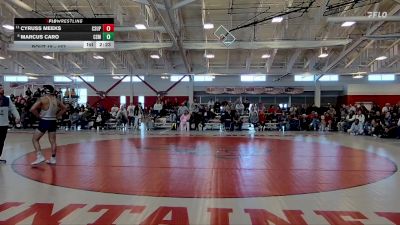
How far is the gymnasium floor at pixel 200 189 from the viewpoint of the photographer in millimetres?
3507

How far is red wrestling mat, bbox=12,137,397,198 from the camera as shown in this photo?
4.77m

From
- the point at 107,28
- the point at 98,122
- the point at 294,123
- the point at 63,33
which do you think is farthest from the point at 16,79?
the point at 294,123

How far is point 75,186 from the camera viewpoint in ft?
15.8

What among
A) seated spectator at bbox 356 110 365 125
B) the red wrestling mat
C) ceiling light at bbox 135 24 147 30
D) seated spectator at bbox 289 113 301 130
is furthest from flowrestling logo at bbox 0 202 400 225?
seated spectator at bbox 289 113 301 130

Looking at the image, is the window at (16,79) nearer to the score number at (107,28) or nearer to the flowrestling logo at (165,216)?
the score number at (107,28)

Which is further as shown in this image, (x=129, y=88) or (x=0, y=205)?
(x=129, y=88)

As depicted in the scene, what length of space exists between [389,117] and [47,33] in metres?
13.1

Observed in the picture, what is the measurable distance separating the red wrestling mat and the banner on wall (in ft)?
75.5

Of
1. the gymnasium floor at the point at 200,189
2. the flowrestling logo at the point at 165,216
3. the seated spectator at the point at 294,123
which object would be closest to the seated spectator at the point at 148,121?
the seated spectator at the point at 294,123

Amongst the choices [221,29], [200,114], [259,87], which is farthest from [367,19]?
[259,87]

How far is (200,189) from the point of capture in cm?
471

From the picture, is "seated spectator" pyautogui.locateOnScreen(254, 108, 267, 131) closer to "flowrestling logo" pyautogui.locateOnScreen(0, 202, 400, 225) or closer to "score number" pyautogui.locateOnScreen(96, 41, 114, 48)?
"score number" pyautogui.locateOnScreen(96, 41, 114, 48)

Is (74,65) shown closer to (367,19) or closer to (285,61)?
(285,61)

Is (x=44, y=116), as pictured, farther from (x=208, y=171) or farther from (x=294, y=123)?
(x=294, y=123)
